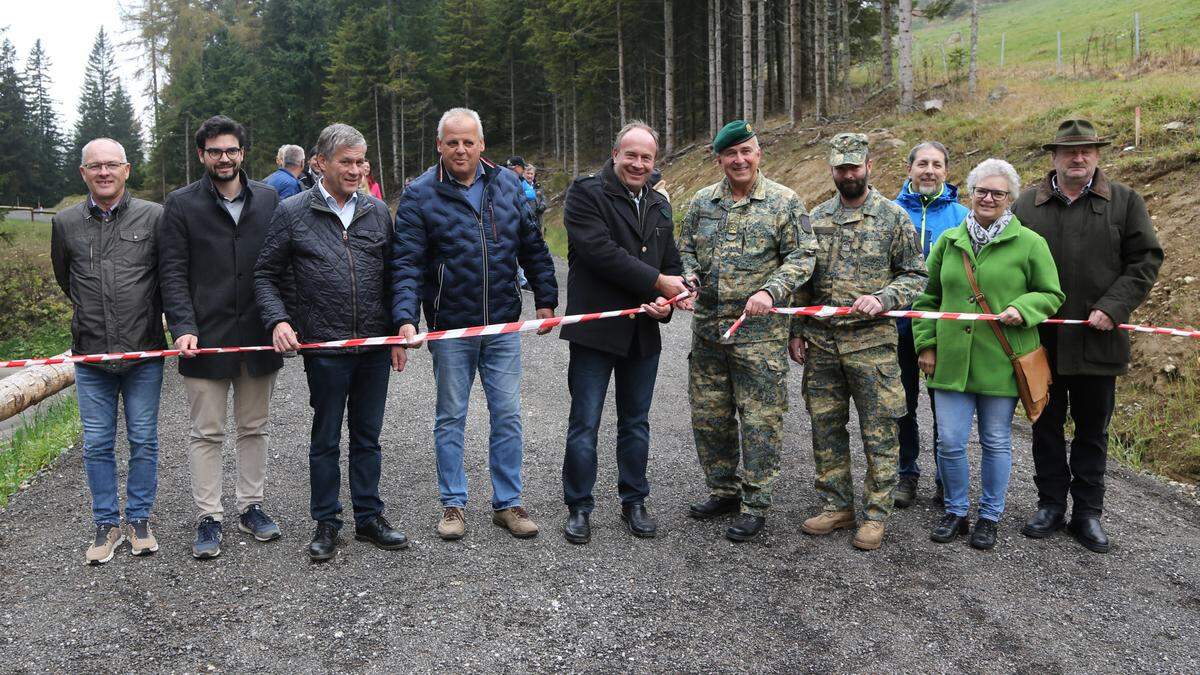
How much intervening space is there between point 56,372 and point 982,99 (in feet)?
60.8

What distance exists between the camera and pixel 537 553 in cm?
459

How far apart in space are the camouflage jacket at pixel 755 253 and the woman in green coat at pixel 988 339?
99 cm

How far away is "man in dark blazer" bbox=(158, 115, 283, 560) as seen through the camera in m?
4.62

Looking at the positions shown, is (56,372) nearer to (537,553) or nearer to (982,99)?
(537,553)

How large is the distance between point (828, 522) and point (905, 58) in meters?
17.7

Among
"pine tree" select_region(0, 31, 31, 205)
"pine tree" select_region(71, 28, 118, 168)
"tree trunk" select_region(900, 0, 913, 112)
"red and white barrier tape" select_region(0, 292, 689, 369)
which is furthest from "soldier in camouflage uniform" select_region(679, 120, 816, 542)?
"pine tree" select_region(71, 28, 118, 168)

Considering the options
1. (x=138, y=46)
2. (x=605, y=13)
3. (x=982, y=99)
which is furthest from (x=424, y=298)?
(x=138, y=46)

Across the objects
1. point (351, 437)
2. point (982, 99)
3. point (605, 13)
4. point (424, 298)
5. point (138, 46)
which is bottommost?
point (351, 437)

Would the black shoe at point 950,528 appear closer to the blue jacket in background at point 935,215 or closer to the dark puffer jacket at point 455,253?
the blue jacket in background at point 935,215

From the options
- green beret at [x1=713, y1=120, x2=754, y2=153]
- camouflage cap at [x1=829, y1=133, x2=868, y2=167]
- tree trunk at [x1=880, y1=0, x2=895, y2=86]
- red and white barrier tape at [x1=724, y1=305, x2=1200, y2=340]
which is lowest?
red and white barrier tape at [x1=724, y1=305, x2=1200, y2=340]

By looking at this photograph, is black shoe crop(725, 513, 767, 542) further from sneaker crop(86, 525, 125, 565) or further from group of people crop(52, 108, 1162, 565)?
sneaker crop(86, 525, 125, 565)

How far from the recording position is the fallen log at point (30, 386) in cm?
800

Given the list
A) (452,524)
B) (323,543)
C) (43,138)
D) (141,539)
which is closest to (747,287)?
(452,524)

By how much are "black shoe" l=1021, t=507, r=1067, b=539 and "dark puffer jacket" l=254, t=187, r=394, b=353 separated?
4.01 meters
